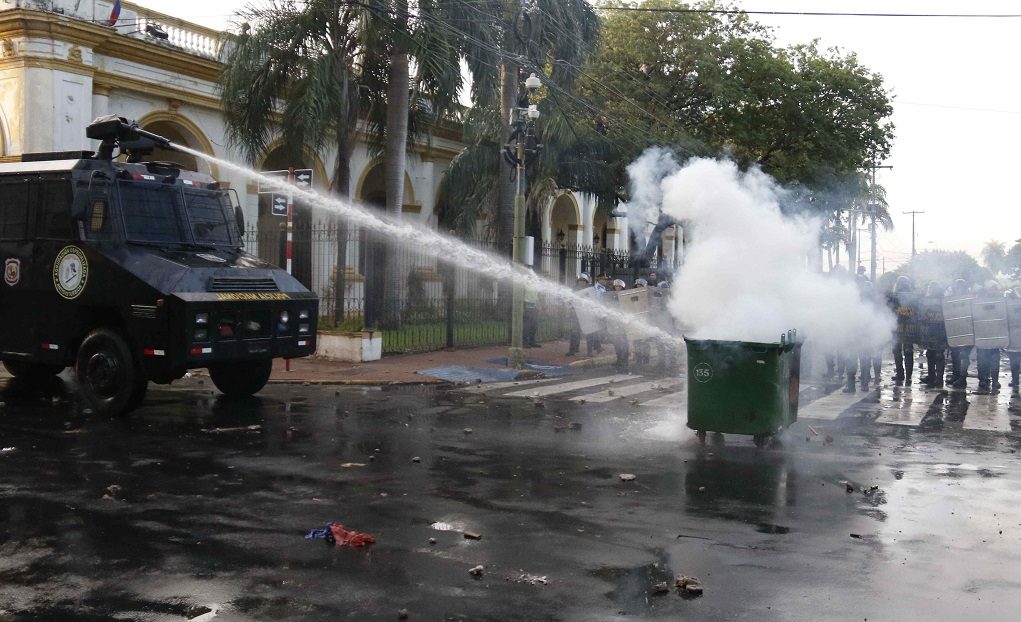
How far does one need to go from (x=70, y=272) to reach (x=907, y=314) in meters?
14.4

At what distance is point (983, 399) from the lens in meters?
15.4

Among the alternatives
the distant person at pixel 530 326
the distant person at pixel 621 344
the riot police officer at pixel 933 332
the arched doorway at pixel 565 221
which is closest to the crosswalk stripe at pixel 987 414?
the riot police officer at pixel 933 332

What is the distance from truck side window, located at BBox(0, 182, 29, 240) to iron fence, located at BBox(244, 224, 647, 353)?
767 cm

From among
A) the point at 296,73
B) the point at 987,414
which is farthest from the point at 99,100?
the point at 987,414

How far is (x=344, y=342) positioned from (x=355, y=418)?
6642 mm

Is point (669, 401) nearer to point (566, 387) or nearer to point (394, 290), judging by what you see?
point (566, 387)

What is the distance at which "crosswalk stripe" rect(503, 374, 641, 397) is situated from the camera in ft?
49.3

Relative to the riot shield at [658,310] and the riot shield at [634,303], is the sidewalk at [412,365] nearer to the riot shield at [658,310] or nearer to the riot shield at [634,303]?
the riot shield at [634,303]

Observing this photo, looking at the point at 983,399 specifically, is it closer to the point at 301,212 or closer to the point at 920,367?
the point at 920,367

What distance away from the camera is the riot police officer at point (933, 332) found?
57.6ft

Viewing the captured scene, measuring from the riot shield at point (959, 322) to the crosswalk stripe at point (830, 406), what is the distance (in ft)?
7.96

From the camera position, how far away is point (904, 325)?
59.6 ft

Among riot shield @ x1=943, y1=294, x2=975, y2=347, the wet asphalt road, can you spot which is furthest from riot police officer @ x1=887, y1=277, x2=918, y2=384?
the wet asphalt road

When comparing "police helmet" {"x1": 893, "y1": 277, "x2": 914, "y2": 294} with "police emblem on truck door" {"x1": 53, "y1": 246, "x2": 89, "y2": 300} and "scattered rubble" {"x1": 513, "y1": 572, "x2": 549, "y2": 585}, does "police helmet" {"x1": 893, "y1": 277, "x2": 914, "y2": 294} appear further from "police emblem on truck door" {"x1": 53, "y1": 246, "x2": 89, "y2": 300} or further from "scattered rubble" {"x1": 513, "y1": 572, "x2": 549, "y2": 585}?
"scattered rubble" {"x1": 513, "y1": 572, "x2": 549, "y2": 585}
